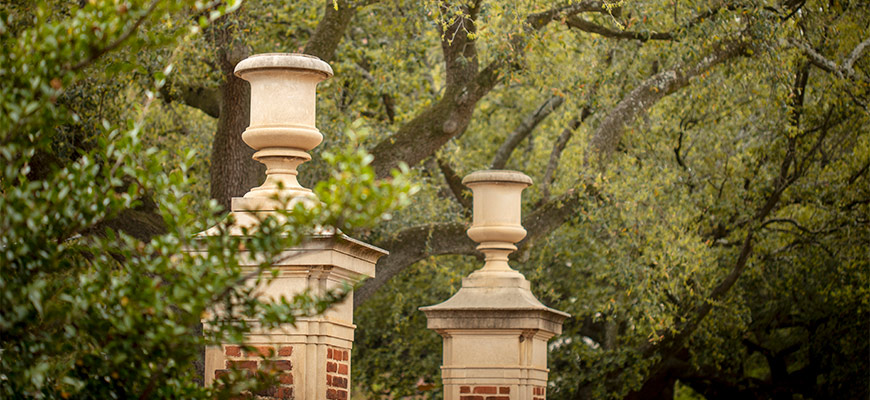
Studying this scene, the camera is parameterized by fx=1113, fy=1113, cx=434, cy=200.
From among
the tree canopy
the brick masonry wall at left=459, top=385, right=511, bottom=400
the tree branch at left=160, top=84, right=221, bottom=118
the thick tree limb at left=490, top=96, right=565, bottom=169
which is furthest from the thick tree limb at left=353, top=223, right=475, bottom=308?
the thick tree limb at left=490, top=96, right=565, bottom=169

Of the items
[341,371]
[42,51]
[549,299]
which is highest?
[549,299]

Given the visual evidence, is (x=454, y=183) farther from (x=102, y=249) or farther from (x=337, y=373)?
(x=102, y=249)

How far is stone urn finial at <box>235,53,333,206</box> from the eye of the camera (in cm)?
537

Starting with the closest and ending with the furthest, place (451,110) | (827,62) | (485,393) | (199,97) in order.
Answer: (485,393) < (451,110) < (199,97) < (827,62)

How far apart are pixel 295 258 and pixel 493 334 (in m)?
2.82

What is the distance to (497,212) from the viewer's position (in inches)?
314

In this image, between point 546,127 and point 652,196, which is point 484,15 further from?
point 546,127

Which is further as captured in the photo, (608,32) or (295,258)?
(608,32)

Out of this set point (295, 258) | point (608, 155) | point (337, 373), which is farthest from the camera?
point (608, 155)

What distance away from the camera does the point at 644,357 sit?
48.6ft

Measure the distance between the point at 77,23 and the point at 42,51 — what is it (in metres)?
0.13

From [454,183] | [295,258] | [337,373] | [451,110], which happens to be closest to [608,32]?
[451,110]

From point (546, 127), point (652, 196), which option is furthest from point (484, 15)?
point (546, 127)

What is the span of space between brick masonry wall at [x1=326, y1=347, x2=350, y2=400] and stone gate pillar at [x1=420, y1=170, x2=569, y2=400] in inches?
80.2
